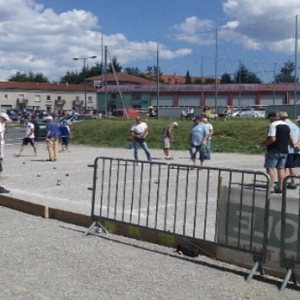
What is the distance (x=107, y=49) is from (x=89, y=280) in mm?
36028

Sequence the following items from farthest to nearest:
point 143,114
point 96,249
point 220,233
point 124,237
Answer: point 143,114
point 124,237
point 96,249
point 220,233

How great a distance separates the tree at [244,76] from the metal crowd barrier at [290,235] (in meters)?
33.1

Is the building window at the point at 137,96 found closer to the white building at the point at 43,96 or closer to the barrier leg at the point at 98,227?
the white building at the point at 43,96

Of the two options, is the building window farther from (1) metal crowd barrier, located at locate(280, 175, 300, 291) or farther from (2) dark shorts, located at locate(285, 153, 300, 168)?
(1) metal crowd barrier, located at locate(280, 175, 300, 291)

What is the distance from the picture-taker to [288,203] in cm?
625

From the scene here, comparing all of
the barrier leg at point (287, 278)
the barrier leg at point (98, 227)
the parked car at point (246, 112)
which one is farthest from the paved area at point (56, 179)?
the parked car at point (246, 112)

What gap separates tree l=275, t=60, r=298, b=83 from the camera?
109 feet

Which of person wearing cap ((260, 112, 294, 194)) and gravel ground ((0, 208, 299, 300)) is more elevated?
person wearing cap ((260, 112, 294, 194))

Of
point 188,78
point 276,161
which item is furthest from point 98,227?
point 188,78

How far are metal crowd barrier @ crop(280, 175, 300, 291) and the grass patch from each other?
817 inches

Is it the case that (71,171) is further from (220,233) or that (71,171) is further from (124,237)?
(220,233)

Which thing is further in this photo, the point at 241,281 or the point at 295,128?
the point at 295,128

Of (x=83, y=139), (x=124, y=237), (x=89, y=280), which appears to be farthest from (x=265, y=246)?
(x=83, y=139)

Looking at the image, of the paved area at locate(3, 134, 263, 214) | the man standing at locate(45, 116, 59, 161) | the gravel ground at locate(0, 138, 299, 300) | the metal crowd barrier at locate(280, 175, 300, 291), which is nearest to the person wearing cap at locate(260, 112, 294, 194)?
the paved area at locate(3, 134, 263, 214)
